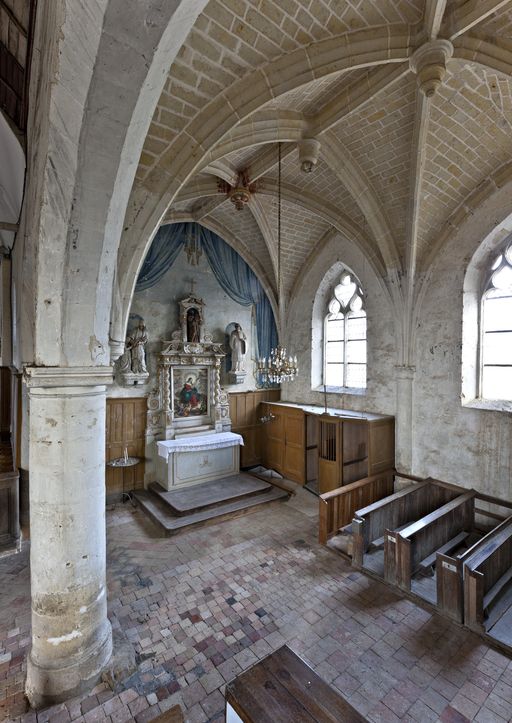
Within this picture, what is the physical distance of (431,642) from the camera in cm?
362

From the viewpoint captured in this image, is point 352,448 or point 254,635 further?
point 352,448

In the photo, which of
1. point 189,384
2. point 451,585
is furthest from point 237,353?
point 451,585

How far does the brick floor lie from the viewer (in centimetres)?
294

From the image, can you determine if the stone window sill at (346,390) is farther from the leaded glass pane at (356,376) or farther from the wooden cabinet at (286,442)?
the wooden cabinet at (286,442)

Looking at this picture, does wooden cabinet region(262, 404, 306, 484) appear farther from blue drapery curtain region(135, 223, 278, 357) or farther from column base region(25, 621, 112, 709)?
column base region(25, 621, 112, 709)

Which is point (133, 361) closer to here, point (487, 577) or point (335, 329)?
point (335, 329)

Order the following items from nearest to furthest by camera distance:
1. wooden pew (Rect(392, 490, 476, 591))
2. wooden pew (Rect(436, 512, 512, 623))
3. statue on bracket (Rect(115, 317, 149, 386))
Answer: wooden pew (Rect(436, 512, 512, 623)) < wooden pew (Rect(392, 490, 476, 591)) < statue on bracket (Rect(115, 317, 149, 386))

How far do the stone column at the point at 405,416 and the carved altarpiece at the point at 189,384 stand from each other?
13.3 feet

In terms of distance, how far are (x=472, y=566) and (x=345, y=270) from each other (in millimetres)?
6633

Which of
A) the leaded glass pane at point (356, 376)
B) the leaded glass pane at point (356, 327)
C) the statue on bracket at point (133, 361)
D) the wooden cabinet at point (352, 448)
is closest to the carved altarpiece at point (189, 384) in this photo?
the statue on bracket at point (133, 361)

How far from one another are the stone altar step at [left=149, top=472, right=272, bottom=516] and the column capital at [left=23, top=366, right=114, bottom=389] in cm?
423

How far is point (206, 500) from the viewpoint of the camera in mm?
6750

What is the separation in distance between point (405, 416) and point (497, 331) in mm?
2277

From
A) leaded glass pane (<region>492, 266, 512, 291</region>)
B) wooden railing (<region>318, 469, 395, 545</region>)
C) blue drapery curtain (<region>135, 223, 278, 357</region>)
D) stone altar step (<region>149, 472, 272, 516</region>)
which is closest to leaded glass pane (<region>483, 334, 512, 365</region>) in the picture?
leaded glass pane (<region>492, 266, 512, 291</region>)
